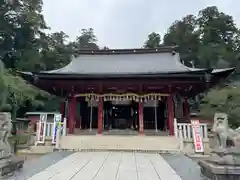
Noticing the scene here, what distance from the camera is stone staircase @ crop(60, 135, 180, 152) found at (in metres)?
10.1

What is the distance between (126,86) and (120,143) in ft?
10.0

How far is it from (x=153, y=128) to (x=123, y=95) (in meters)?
4.51

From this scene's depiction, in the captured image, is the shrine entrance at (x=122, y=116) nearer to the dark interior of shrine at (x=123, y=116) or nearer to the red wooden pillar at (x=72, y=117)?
the dark interior of shrine at (x=123, y=116)

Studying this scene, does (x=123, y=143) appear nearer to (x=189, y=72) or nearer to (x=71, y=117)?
(x=71, y=117)

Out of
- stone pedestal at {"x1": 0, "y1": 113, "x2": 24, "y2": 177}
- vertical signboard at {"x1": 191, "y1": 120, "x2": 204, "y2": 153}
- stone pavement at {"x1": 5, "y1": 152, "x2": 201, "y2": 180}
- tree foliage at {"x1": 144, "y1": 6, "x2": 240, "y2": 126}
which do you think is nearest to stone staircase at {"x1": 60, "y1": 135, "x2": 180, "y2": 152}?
vertical signboard at {"x1": 191, "y1": 120, "x2": 204, "y2": 153}

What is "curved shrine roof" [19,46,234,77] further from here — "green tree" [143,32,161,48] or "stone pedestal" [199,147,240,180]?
"green tree" [143,32,161,48]

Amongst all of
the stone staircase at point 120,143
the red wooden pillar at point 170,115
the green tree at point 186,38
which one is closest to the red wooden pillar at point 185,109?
the red wooden pillar at point 170,115

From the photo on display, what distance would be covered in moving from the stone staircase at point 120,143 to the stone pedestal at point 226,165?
17.2ft

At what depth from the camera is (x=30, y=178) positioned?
5105mm

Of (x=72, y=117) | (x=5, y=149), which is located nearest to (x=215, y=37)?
(x=72, y=117)

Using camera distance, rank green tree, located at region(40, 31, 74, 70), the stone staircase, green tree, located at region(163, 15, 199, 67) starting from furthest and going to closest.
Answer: green tree, located at region(163, 15, 199, 67) → green tree, located at region(40, 31, 74, 70) → the stone staircase

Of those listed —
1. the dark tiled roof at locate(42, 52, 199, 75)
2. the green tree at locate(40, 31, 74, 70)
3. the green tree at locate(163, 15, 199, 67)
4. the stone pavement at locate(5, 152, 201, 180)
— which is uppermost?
the green tree at locate(163, 15, 199, 67)

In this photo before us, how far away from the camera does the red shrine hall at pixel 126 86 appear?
1112 cm

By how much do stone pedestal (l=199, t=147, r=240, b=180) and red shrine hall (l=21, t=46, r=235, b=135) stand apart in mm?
6161
